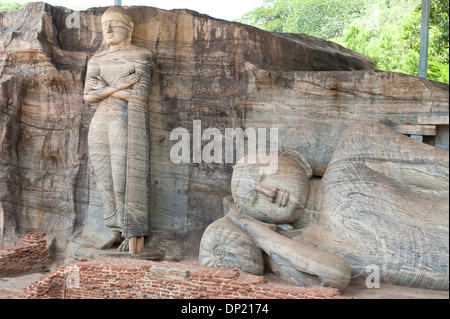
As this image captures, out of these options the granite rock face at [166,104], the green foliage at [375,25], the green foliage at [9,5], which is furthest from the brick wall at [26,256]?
the green foliage at [9,5]

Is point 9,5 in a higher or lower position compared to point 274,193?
higher

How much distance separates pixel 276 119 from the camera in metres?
6.20

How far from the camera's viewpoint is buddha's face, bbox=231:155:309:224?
525 centimetres

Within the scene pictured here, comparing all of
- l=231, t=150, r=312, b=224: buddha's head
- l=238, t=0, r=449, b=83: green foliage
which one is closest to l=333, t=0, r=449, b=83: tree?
l=238, t=0, r=449, b=83: green foliage

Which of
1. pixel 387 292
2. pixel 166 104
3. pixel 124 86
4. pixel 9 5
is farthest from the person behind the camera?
pixel 9 5

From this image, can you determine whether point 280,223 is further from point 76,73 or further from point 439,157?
point 76,73

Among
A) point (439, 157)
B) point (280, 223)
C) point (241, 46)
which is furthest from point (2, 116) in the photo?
point (439, 157)

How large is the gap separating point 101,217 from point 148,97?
1.54 metres

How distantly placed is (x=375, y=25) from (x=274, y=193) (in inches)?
421

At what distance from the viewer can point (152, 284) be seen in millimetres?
4961

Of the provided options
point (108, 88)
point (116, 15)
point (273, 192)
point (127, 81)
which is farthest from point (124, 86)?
point (273, 192)

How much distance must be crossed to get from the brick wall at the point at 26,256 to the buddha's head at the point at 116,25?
2474 millimetres

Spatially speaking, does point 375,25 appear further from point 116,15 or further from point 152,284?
point 152,284

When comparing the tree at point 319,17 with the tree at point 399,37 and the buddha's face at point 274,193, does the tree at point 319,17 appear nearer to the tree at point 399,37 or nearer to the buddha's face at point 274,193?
the tree at point 399,37
